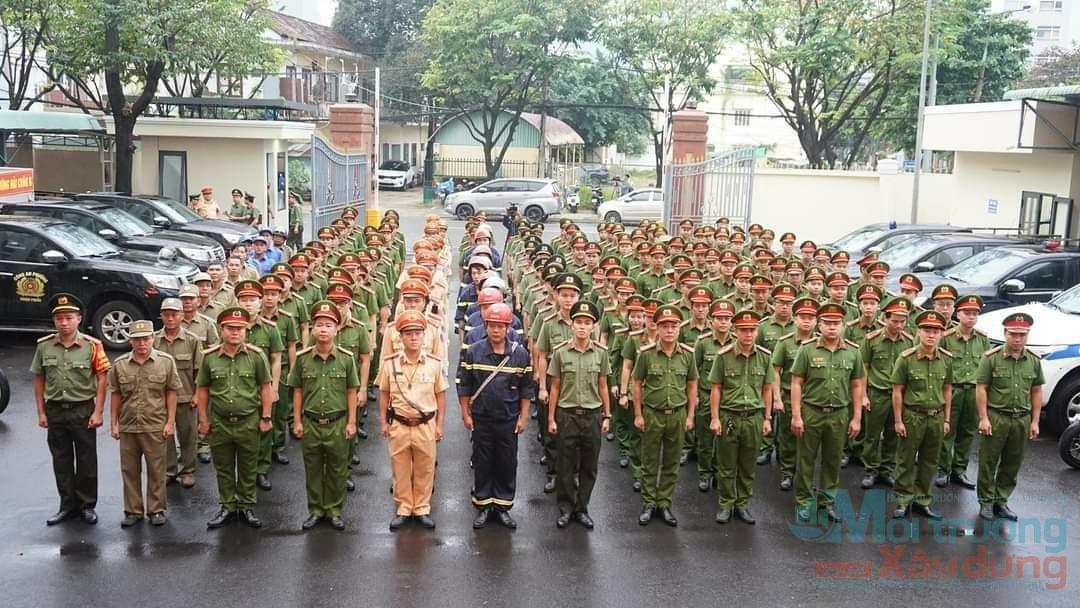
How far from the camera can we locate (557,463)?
833 cm

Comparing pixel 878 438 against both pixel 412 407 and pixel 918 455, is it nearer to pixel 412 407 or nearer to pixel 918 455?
pixel 918 455

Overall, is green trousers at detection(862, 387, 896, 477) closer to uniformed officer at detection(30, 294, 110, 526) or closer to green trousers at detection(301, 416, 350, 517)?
green trousers at detection(301, 416, 350, 517)

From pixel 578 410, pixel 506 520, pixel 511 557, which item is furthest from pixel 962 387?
pixel 511 557

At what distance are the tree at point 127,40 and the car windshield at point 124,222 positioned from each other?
15.6 ft

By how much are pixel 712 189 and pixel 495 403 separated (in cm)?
1503

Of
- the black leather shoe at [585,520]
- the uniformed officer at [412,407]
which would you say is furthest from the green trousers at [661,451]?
the uniformed officer at [412,407]

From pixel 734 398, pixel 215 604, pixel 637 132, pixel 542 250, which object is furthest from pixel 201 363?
pixel 637 132

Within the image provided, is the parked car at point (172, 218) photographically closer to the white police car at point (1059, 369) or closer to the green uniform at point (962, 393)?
the white police car at point (1059, 369)

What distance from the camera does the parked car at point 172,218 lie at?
65.3ft

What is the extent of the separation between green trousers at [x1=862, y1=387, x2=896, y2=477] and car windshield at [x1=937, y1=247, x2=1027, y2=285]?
5672 mm

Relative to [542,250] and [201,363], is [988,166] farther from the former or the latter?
[201,363]

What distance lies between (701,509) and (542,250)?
5.74m

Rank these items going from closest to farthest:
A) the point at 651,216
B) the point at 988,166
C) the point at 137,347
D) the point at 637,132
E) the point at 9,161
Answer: the point at 137,347 → the point at 988,166 → the point at 9,161 → the point at 651,216 → the point at 637,132

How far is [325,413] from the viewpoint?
309 inches
